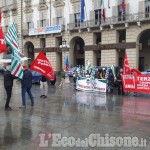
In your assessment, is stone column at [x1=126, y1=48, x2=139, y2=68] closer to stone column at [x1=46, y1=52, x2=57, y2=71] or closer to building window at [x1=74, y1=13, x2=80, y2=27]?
building window at [x1=74, y1=13, x2=80, y2=27]

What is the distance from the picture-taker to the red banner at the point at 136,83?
15.6m

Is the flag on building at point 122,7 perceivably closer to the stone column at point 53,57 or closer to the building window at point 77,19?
the building window at point 77,19

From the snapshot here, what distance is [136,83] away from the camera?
16.0 m

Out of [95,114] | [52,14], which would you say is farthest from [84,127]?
[52,14]

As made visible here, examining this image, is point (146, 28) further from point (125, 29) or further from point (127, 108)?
point (127, 108)

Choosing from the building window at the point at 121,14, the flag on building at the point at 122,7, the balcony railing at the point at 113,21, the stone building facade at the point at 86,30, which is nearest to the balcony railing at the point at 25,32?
the stone building facade at the point at 86,30

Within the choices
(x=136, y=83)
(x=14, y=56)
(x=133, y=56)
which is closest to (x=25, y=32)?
(x=133, y=56)

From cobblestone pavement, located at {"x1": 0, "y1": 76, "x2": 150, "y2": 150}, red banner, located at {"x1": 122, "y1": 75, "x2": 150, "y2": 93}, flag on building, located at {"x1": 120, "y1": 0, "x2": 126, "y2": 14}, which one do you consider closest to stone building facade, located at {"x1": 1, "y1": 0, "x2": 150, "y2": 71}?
flag on building, located at {"x1": 120, "y1": 0, "x2": 126, "y2": 14}

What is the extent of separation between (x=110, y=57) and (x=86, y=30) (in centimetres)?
537

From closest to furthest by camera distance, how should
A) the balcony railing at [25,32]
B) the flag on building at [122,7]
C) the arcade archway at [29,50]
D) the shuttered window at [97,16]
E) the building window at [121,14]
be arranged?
the flag on building at [122,7]
the building window at [121,14]
the shuttered window at [97,16]
the balcony railing at [25,32]
the arcade archway at [29,50]

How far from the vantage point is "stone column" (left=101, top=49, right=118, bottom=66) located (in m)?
35.2

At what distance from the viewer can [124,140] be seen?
23.3 ft

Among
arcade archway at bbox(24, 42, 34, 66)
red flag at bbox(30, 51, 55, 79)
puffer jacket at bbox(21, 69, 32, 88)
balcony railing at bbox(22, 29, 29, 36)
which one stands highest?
balcony railing at bbox(22, 29, 29, 36)

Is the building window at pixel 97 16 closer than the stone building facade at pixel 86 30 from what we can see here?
No
